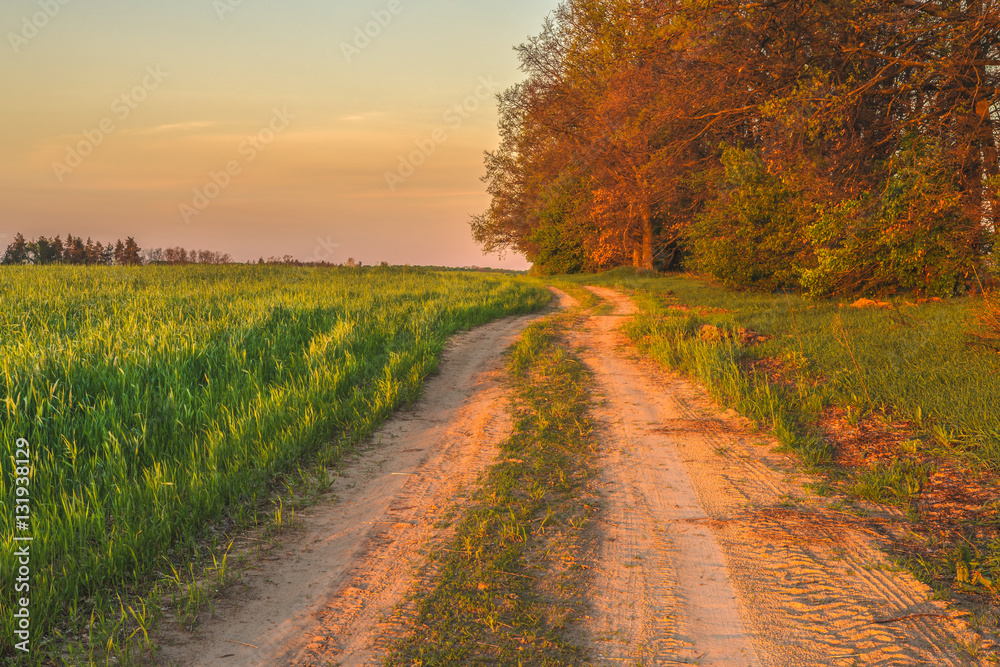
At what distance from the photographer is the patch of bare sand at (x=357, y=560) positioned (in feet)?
10.4

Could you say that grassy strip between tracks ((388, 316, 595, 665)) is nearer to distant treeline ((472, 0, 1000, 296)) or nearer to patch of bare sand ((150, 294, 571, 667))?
patch of bare sand ((150, 294, 571, 667))

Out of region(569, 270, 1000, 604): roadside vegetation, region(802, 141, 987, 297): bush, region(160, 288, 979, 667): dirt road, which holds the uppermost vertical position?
region(802, 141, 987, 297): bush

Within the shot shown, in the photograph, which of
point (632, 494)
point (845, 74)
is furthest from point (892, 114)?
point (632, 494)

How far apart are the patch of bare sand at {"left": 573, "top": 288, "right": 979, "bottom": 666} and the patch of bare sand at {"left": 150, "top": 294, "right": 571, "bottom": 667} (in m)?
1.27

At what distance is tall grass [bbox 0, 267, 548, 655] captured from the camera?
391 cm

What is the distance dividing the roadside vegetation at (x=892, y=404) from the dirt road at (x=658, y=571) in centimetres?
42

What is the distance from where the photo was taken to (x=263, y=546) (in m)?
4.29

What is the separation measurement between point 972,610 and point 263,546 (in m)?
4.60

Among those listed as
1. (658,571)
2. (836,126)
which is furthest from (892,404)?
(836,126)

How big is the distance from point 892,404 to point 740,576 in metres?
4.05

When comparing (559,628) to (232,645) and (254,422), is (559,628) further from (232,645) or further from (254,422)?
(254,422)

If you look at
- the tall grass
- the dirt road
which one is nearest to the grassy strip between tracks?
the dirt road

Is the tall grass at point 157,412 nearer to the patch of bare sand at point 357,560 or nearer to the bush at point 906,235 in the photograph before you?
the patch of bare sand at point 357,560

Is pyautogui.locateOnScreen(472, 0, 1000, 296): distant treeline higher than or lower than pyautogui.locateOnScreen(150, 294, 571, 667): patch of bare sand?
higher
